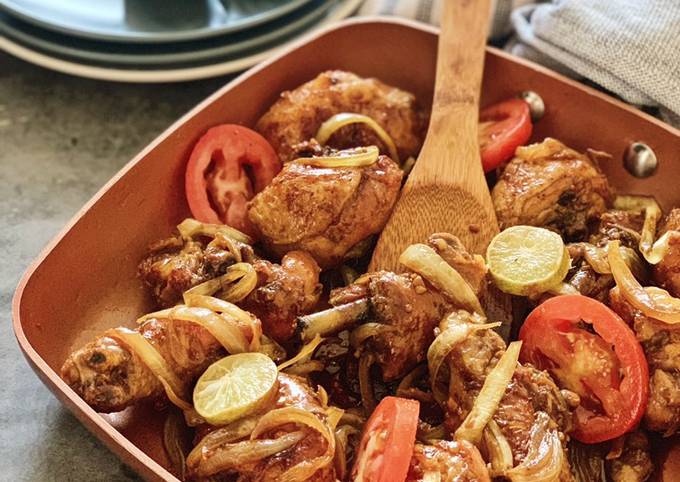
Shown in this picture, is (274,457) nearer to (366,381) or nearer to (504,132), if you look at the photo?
(366,381)

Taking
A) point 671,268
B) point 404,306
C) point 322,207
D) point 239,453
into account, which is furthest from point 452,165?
point 239,453

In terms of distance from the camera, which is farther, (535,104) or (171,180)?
(535,104)

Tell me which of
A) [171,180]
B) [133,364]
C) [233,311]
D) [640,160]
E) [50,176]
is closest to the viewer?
[133,364]

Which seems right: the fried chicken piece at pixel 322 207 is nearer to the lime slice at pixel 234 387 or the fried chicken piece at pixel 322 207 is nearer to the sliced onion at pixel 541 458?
the lime slice at pixel 234 387

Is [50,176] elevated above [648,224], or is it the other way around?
[648,224]

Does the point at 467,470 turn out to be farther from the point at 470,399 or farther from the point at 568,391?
the point at 568,391

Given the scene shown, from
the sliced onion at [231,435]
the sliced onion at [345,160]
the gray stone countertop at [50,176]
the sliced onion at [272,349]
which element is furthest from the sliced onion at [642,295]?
the gray stone countertop at [50,176]

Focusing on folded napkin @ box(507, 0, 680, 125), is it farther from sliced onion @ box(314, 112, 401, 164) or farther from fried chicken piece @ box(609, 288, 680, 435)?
fried chicken piece @ box(609, 288, 680, 435)

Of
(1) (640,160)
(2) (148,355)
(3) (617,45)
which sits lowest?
(2) (148,355)
